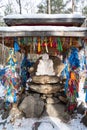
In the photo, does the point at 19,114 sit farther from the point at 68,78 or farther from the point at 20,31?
the point at 20,31

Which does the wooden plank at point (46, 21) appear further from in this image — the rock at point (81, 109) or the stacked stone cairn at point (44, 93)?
the rock at point (81, 109)

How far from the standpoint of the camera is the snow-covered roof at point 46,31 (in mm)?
4500

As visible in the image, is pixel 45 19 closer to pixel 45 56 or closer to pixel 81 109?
pixel 45 56

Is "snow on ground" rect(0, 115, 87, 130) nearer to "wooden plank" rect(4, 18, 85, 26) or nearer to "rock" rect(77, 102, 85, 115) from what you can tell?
"rock" rect(77, 102, 85, 115)

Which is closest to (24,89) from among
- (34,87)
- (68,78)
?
(34,87)

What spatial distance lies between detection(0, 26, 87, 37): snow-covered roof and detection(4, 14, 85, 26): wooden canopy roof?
33 centimetres

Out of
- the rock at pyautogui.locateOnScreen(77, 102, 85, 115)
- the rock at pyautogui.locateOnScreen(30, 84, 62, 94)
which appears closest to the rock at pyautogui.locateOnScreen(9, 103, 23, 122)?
the rock at pyautogui.locateOnScreen(30, 84, 62, 94)

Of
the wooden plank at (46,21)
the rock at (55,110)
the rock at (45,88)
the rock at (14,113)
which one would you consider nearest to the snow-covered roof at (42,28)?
the wooden plank at (46,21)

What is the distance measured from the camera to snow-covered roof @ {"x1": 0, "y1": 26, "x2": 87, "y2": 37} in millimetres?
4500

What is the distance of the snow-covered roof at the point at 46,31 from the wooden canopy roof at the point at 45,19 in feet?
1.08

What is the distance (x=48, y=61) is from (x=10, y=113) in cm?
167

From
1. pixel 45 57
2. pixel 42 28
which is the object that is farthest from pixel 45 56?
pixel 42 28

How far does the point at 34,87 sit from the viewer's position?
5.59 m

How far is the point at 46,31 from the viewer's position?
14.8 feet
